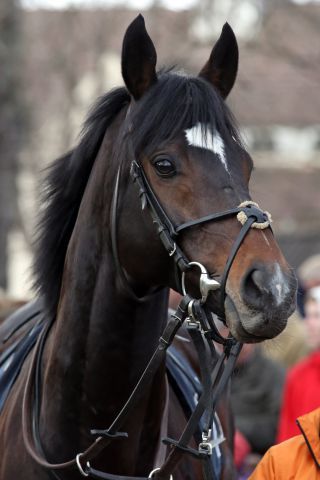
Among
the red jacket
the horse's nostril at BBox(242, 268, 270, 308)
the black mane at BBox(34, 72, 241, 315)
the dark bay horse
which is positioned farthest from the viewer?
the red jacket

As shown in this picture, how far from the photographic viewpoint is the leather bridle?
10.7ft

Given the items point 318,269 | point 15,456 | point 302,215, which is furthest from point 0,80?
point 302,215

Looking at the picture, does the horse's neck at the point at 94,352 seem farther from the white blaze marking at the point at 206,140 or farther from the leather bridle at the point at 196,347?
the white blaze marking at the point at 206,140

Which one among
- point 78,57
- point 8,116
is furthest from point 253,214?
point 78,57

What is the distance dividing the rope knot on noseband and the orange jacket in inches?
33.5

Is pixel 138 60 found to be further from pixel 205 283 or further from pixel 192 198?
pixel 205 283

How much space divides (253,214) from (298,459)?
1007 mm

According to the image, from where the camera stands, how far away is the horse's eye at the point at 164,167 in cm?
340

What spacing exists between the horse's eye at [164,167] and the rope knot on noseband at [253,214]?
0.29 meters

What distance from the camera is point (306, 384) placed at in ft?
21.2

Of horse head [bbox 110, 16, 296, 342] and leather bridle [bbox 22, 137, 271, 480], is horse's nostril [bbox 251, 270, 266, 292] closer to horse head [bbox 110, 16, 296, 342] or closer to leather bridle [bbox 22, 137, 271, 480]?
horse head [bbox 110, 16, 296, 342]

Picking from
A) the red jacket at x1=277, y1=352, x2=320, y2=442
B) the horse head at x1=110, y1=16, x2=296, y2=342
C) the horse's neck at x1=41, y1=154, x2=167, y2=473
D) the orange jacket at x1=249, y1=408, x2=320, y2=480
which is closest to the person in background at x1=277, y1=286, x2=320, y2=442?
the red jacket at x1=277, y1=352, x2=320, y2=442

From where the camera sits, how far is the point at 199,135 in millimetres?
3396

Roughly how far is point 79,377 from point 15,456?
0.44m
